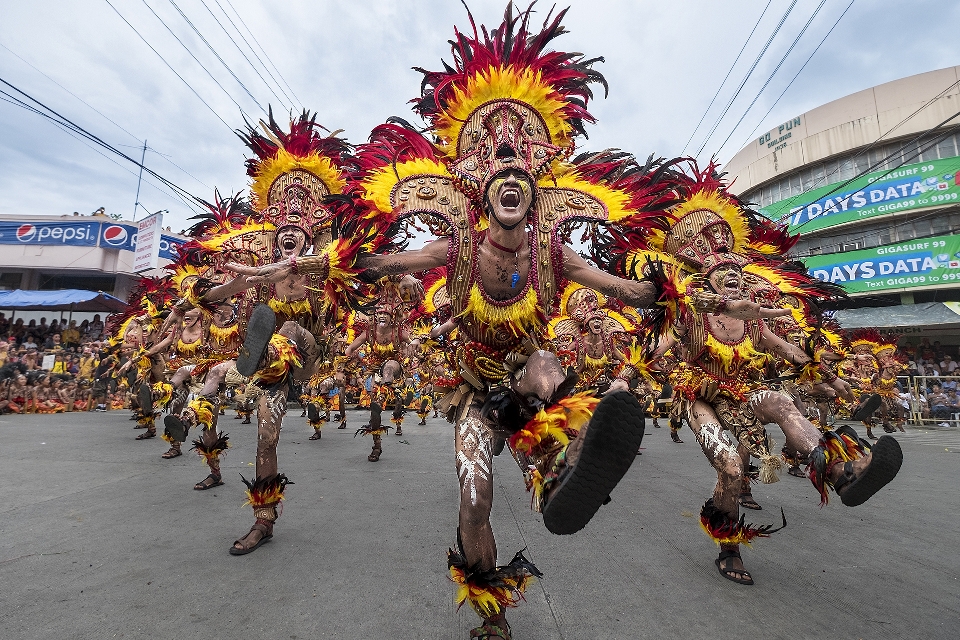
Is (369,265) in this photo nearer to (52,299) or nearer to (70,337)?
(52,299)

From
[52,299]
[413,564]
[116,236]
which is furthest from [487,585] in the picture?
[116,236]

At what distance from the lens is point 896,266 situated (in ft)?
71.3

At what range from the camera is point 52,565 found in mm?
2908

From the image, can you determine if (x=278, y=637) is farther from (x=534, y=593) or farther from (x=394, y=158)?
(x=394, y=158)

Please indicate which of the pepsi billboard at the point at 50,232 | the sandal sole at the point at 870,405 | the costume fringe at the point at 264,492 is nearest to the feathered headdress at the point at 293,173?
the costume fringe at the point at 264,492

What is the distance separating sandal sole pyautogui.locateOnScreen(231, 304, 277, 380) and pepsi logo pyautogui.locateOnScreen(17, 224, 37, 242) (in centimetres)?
2680

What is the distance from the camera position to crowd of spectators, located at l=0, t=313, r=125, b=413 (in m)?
12.4

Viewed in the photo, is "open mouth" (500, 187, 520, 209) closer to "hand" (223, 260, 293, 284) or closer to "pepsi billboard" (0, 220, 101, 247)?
"hand" (223, 260, 293, 284)

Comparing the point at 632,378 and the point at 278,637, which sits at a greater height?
the point at 632,378

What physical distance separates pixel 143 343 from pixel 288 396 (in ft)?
→ 23.5

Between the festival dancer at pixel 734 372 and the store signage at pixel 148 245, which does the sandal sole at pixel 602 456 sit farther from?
the store signage at pixel 148 245

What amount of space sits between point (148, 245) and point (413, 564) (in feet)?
68.9

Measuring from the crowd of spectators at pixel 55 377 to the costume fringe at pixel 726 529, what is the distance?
1123cm

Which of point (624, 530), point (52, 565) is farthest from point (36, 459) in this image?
point (624, 530)
